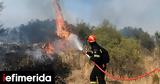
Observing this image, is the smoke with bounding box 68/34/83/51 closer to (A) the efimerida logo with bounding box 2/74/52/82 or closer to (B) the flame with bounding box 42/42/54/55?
(A) the efimerida logo with bounding box 2/74/52/82

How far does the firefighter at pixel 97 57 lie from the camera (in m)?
17.8

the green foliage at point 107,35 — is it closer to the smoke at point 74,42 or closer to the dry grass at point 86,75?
the dry grass at point 86,75

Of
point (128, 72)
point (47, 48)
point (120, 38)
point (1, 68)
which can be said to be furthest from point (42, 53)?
point (120, 38)

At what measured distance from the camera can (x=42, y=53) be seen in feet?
89.8

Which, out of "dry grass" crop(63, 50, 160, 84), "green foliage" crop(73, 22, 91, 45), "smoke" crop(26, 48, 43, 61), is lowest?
"dry grass" crop(63, 50, 160, 84)

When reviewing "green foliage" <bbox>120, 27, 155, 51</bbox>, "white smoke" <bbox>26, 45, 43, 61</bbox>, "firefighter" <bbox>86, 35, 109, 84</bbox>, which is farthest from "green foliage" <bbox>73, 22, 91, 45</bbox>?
"firefighter" <bbox>86, 35, 109, 84</bbox>

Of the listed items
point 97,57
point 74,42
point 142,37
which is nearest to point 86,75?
point 74,42

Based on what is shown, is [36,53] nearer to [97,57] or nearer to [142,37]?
[97,57]

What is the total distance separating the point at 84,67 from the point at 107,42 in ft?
13.3

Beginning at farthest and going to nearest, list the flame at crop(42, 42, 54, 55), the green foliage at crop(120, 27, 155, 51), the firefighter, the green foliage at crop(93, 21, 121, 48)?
1. the green foliage at crop(120, 27, 155, 51)
2. the green foliage at crop(93, 21, 121, 48)
3. the flame at crop(42, 42, 54, 55)
4. the firefighter

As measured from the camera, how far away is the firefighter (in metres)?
17.8

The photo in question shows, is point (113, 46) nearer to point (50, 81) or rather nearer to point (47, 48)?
point (47, 48)

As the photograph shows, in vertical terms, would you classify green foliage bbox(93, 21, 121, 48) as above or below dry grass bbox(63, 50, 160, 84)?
above

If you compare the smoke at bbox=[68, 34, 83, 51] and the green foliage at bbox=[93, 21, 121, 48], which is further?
the green foliage at bbox=[93, 21, 121, 48]
